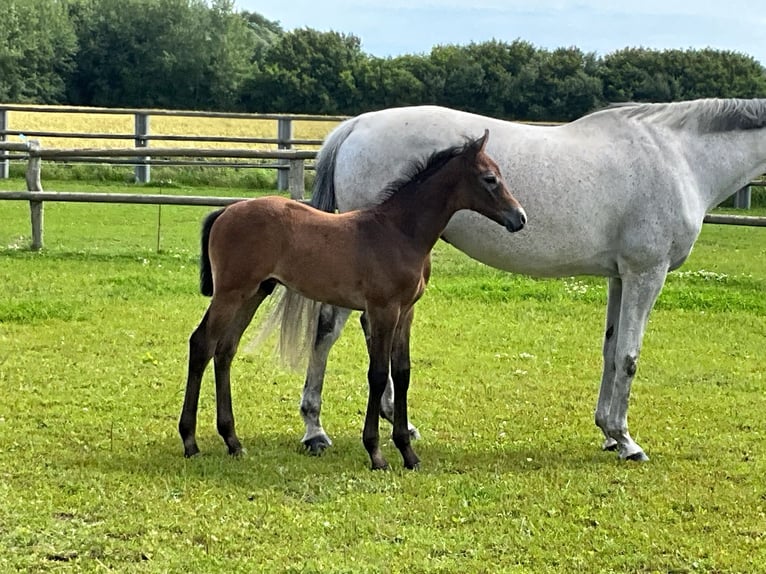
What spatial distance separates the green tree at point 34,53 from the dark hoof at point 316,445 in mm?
37520

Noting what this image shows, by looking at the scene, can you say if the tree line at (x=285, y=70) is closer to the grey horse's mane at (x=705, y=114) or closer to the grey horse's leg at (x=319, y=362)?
the grey horse's mane at (x=705, y=114)

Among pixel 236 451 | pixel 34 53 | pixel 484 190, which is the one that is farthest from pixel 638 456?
pixel 34 53

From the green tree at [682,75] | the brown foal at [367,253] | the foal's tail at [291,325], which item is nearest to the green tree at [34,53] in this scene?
the green tree at [682,75]

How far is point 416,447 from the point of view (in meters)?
5.68

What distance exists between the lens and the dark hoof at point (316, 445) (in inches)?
217

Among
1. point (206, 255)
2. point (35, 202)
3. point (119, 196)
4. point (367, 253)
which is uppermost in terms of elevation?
point (367, 253)

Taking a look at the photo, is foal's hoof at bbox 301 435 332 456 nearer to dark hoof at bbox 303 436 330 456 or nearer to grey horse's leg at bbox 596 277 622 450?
dark hoof at bbox 303 436 330 456

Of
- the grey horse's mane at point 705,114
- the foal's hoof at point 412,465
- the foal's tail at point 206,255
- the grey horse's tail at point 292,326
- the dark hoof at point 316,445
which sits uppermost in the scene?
the grey horse's mane at point 705,114

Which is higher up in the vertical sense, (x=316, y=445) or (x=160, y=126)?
(x=160, y=126)

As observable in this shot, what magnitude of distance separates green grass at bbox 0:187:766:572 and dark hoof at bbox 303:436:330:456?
96mm

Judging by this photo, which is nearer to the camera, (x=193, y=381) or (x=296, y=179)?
(x=193, y=381)

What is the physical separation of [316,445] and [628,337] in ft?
6.09

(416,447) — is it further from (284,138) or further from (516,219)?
(284,138)

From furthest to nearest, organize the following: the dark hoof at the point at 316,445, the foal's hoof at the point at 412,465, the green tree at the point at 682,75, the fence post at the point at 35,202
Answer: the green tree at the point at 682,75 → the fence post at the point at 35,202 → the dark hoof at the point at 316,445 → the foal's hoof at the point at 412,465
